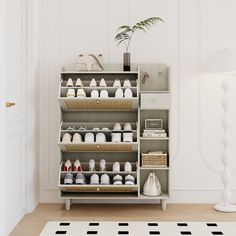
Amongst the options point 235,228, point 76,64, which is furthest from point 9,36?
point 235,228

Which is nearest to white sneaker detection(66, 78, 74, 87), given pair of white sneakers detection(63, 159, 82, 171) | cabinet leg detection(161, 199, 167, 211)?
pair of white sneakers detection(63, 159, 82, 171)

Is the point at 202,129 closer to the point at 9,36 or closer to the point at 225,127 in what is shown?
the point at 225,127

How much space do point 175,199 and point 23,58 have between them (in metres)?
2.14

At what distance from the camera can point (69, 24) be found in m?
4.66

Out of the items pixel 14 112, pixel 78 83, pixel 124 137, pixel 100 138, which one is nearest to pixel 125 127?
pixel 124 137

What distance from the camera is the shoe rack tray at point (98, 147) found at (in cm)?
425

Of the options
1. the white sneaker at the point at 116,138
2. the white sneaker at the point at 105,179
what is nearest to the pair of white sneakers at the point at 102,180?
the white sneaker at the point at 105,179

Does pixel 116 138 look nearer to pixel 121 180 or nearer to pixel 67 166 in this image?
pixel 121 180

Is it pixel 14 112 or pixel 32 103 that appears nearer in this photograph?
pixel 14 112

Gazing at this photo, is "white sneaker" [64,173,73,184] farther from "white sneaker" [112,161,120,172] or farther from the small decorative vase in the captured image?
the small decorative vase

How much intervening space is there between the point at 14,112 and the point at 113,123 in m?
1.06

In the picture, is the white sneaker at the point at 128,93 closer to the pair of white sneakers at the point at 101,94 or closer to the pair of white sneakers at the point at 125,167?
the pair of white sneakers at the point at 101,94

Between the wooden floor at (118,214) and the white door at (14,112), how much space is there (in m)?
0.17

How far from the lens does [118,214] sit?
4.26 metres
